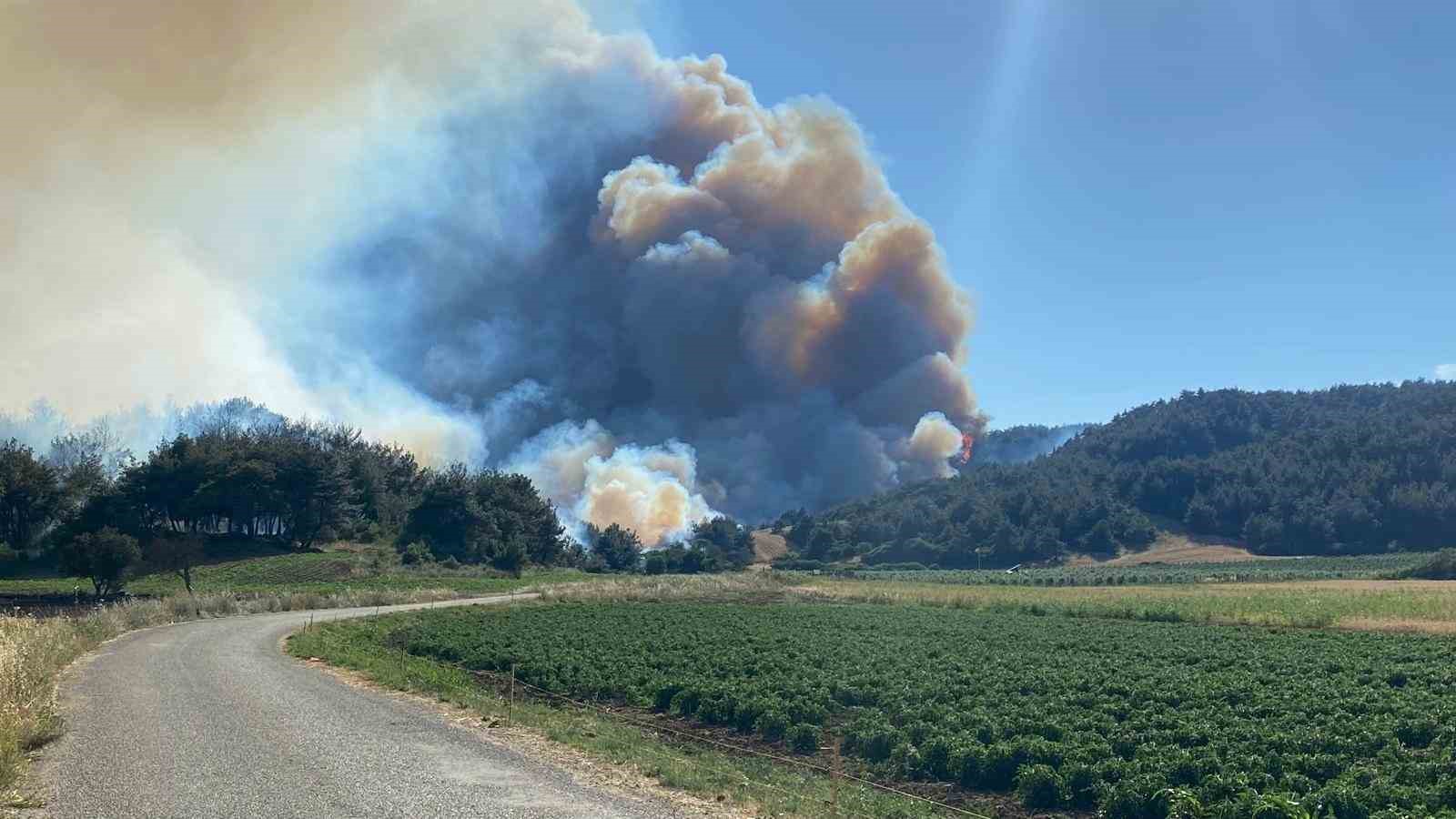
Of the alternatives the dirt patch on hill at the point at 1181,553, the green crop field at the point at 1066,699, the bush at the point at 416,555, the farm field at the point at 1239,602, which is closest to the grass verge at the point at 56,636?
the green crop field at the point at 1066,699

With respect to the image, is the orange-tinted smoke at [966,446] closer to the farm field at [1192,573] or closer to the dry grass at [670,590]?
the farm field at [1192,573]

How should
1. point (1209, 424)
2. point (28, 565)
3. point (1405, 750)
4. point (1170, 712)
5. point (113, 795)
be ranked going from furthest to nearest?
1. point (1209, 424)
2. point (28, 565)
3. point (1170, 712)
4. point (1405, 750)
5. point (113, 795)

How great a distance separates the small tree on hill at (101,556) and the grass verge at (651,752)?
24.1m

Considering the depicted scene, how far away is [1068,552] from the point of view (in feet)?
442

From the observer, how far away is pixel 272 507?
7894 cm

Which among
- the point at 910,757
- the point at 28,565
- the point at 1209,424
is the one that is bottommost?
the point at 910,757

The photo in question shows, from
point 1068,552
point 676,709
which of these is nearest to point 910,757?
point 676,709

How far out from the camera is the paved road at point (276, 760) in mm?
13109

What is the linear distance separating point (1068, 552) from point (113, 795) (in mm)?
133401

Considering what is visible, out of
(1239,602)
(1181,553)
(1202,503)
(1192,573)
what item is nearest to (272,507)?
(1239,602)

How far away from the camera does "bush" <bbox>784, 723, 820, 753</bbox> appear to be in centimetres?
1959

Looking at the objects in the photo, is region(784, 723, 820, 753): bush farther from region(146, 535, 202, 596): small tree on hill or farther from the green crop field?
region(146, 535, 202, 596): small tree on hill

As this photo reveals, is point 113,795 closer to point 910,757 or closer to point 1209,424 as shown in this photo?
point 910,757

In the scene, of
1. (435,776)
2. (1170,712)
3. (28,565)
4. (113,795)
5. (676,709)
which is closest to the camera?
(113,795)
